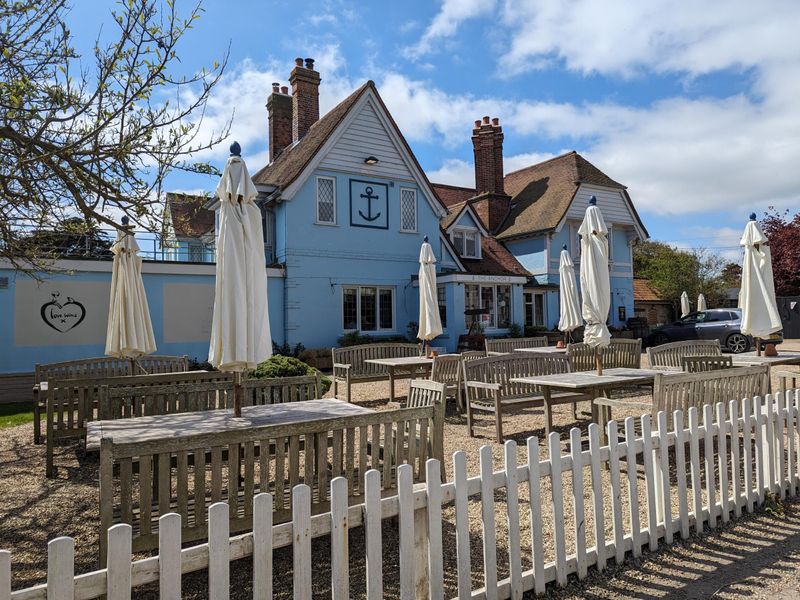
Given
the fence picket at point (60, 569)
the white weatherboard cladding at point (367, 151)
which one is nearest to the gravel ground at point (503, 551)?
the fence picket at point (60, 569)

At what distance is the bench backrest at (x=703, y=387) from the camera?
521 centimetres

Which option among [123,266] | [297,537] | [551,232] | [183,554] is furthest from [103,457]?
[551,232]

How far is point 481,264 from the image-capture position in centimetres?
2238

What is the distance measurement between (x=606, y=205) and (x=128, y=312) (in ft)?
74.3

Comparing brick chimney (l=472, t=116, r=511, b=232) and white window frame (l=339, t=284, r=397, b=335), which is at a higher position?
brick chimney (l=472, t=116, r=511, b=232)

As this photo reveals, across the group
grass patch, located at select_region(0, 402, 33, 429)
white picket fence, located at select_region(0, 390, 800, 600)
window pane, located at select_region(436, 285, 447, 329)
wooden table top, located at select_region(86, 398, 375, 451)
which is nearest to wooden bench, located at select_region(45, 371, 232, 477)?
wooden table top, located at select_region(86, 398, 375, 451)

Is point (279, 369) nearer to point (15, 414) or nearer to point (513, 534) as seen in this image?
point (15, 414)

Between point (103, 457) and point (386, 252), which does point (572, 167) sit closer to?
point (386, 252)

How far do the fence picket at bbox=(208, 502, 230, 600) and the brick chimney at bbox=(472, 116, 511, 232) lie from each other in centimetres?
2519

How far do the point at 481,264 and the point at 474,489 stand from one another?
1983 cm

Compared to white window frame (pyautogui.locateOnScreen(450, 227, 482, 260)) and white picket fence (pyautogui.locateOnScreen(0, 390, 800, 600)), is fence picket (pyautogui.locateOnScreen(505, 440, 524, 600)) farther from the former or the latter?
white window frame (pyautogui.locateOnScreen(450, 227, 482, 260))

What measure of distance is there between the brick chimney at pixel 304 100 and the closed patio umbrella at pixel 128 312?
544 inches

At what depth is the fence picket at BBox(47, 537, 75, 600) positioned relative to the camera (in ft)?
6.11

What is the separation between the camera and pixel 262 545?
2332mm
